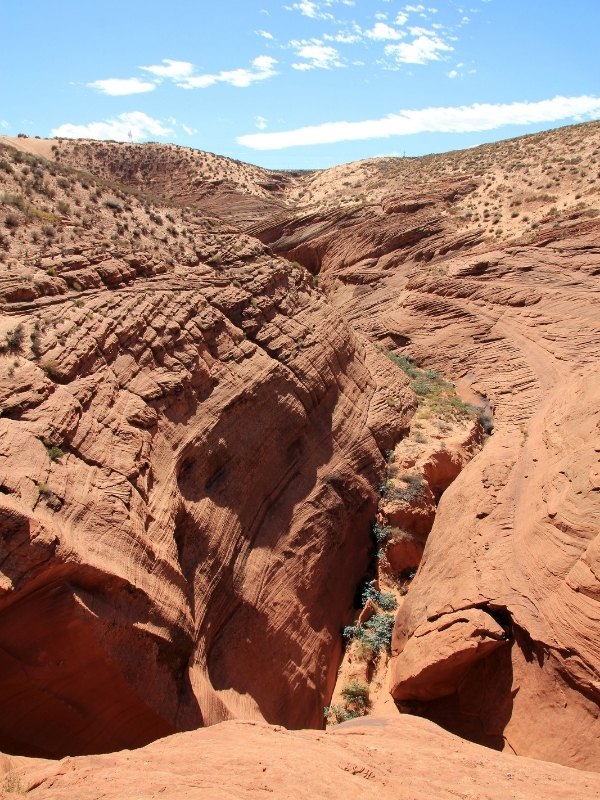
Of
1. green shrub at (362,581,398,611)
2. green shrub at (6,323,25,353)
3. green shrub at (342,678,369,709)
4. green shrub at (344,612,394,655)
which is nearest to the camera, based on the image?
green shrub at (6,323,25,353)

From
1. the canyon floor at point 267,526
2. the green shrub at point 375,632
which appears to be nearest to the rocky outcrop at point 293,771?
the canyon floor at point 267,526

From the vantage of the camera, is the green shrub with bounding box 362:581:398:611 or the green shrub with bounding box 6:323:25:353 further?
the green shrub with bounding box 362:581:398:611

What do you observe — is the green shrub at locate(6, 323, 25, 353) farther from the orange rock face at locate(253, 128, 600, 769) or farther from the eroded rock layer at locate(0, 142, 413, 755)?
the orange rock face at locate(253, 128, 600, 769)

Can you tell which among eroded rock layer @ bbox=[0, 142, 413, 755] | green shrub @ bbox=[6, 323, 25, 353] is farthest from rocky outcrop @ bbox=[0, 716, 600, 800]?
green shrub @ bbox=[6, 323, 25, 353]

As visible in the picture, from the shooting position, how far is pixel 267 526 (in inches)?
Answer: 511

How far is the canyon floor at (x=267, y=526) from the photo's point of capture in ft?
25.0

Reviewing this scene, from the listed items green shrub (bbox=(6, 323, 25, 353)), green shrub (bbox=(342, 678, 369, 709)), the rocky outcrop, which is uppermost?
green shrub (bbox=(6, 323, 25, 353))

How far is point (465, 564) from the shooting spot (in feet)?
40.1

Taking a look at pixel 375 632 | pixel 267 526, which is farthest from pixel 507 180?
pixel 375 632

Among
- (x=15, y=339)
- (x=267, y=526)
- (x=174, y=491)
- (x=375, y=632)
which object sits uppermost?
(x=15, y=339)

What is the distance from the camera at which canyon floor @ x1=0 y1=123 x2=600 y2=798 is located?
25.0ft

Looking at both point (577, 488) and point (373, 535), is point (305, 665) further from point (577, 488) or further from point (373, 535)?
point (577, 488)

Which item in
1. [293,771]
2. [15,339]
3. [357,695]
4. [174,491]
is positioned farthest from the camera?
[357,695]

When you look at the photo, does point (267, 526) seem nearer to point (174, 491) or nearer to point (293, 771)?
point (174, 491)
